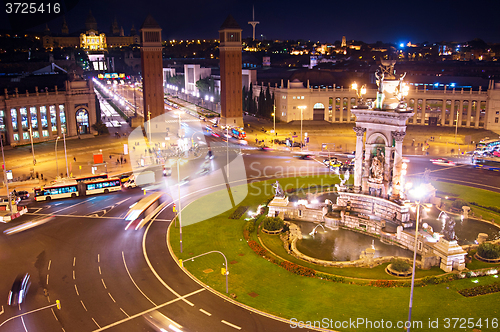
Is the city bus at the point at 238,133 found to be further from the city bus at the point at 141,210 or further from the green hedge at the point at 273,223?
the green hedge at the point at 273,223

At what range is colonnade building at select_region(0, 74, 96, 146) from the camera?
92.2m

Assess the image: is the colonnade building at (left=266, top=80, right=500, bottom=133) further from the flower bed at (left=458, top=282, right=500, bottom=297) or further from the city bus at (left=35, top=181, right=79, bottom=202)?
the flower bed at (left=458, top=282, right=500, bottom=297)

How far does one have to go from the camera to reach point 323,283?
112ft

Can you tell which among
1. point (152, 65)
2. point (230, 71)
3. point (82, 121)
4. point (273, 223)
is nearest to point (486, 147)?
point (273, 223)

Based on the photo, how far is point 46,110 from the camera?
328 feet

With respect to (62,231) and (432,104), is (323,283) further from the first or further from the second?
(432,104)

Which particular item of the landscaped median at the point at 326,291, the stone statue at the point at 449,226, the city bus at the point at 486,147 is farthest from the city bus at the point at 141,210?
the city bus at the point at 486,147

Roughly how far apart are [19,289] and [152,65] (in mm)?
84357

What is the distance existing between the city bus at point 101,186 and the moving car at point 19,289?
25.0 metres

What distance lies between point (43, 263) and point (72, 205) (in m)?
18.2

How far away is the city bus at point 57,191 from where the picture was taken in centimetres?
5756

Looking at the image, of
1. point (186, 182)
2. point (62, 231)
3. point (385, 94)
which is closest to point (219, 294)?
point (62, 231)

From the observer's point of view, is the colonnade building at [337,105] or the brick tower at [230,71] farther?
the brick tower at [230,71]

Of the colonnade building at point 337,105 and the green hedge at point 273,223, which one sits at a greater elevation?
the colonnade building at point 337,105
